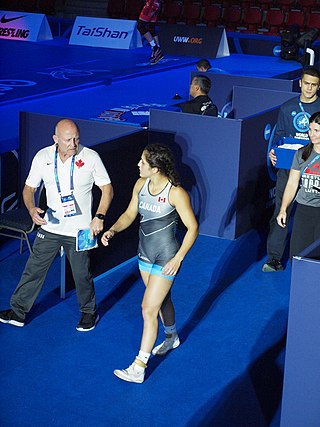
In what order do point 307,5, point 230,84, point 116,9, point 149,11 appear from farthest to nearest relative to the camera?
point 116,9 → point 307,5 → point 149,11 → point 230,84

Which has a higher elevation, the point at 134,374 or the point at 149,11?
the point at 149,11

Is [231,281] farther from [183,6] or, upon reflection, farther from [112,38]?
[183,6]

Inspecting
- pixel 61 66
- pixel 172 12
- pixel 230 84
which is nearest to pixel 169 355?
pixel 230 84

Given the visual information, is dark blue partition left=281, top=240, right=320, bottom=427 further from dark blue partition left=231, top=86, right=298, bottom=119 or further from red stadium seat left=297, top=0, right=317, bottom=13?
red stadium seat left=297, top=0, right=317, bottom=13

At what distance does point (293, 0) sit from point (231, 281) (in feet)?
55.9

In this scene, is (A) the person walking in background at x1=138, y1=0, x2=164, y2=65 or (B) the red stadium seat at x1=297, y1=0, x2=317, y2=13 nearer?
(A) the person walking in background at x1=138, y1=0, x2=164, y2=65

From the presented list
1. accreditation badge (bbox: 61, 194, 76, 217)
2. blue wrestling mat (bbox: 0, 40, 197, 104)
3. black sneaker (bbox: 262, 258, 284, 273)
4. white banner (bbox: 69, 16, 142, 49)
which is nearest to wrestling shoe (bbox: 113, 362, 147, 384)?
accreditation badge (bbox: 61, 194, 76, 217)

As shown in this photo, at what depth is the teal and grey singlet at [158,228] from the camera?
573 cm

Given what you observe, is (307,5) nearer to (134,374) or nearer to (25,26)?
(25,26)

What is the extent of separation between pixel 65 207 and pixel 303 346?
2.52 metres

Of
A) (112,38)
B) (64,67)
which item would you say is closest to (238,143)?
(64,67)

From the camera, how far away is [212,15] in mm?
23797

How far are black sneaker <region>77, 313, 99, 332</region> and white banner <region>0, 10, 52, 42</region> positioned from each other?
17.2 metres

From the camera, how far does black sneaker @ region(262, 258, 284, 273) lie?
8039 millimetres
